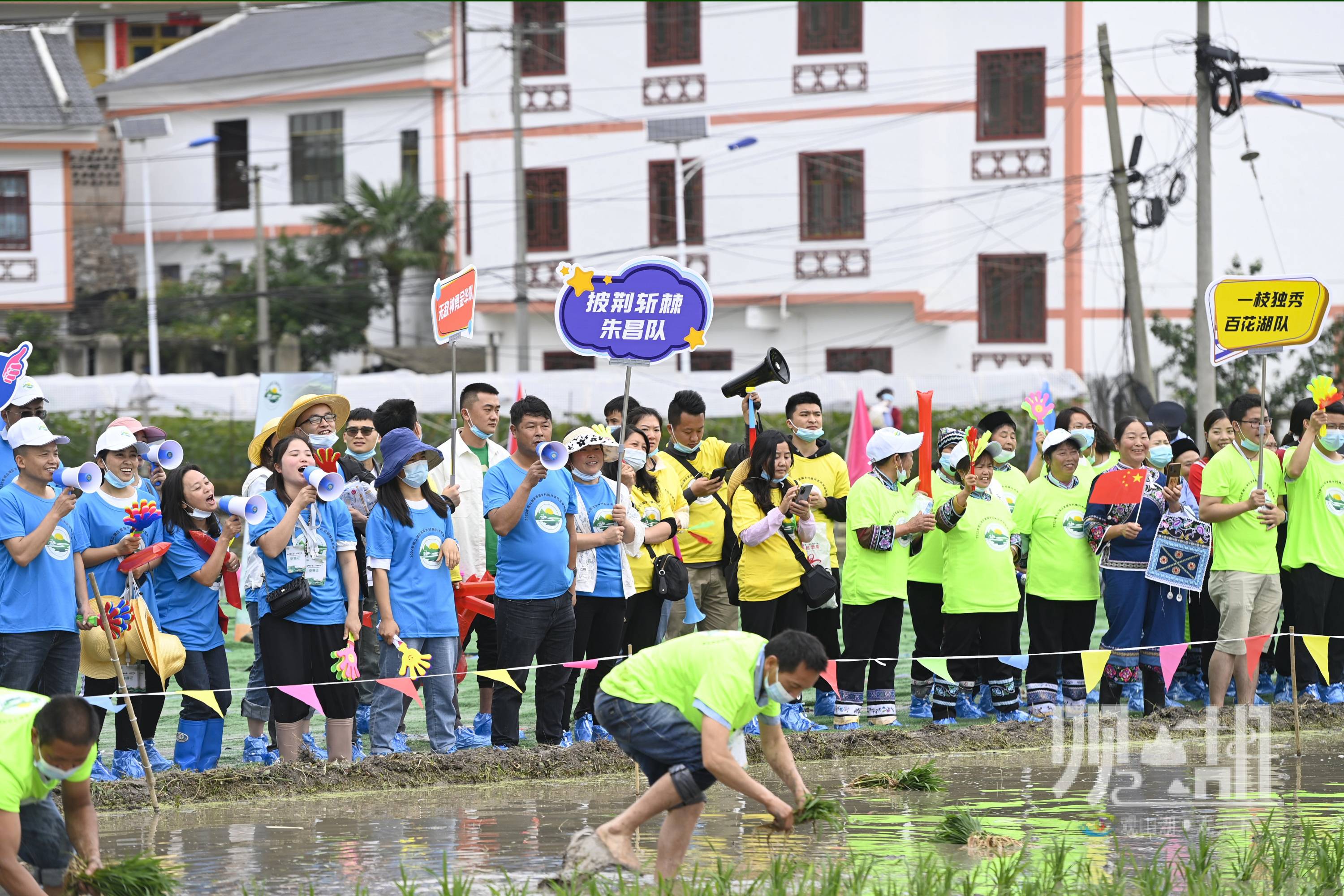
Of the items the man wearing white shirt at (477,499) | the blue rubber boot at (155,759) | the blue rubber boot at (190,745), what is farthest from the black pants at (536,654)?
the blue rubber boot at (155,759)

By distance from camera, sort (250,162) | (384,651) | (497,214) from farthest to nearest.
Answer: (250,162), (497,214), (384,651)

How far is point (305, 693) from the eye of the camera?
9.12 meters

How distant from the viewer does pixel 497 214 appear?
39062 millimetres

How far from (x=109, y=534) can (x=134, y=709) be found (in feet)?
3.13

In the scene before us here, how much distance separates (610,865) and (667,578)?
369 centimetres

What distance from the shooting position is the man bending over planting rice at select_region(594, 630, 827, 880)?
6.78 metres

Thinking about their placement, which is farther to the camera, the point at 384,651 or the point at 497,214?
the point at 497,214

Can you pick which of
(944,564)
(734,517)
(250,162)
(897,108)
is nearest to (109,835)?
(734,517)

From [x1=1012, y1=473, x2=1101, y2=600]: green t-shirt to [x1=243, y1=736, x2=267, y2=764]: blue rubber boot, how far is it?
16.0ft

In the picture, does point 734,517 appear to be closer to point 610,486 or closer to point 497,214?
point 610,486

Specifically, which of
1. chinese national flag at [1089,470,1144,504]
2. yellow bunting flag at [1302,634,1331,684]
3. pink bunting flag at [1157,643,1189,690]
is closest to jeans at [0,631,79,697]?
chinese national flag at [1089,470,1144,504]

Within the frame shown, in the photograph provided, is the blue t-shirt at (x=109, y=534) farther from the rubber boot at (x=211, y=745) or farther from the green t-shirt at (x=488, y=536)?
the green t-shirt at (x=488, y=536)

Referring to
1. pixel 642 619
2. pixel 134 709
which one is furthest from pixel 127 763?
pixel 642 619

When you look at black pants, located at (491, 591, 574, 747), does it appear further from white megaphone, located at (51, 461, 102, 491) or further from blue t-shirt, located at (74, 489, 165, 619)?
white megaphone, located at (51, 461, 102, 491)
